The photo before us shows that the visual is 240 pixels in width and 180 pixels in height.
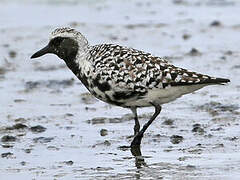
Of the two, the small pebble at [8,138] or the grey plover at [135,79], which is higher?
the grey plover at [135,79]

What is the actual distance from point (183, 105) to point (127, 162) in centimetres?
271

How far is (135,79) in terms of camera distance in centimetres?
917

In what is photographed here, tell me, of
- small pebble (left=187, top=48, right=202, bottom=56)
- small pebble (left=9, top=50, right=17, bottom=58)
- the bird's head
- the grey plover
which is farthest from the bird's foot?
small pebble (left=9, top=50, right=17, bottom=58)

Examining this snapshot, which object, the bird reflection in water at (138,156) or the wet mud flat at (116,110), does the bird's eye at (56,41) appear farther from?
the bird reflection in water at (138,156)

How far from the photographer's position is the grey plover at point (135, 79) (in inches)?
360

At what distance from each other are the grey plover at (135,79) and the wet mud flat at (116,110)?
54cm

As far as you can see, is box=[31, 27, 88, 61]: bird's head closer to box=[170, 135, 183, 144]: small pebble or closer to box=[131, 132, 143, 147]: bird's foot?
box=[131, 132, 143, 147]: bird's foot

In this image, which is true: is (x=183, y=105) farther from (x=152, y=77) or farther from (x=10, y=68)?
(x=10, y=68)

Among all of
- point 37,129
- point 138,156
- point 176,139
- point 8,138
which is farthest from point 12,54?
point 138,156

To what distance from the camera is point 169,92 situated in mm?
9211

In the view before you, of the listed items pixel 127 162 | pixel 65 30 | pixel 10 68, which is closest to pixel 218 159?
pixel 127 162

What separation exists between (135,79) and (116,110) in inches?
79.4

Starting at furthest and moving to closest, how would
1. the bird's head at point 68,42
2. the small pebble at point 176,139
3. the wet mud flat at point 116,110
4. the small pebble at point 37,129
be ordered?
1. the small pebble at point 37,129
2. the bird's head at point 68,42
3. the small pebble at point 176,139
4. the wet mud flat at point 116,110

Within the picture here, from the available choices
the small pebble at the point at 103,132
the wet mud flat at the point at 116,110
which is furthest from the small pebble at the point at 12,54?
the small pebble at the point at 103,132
